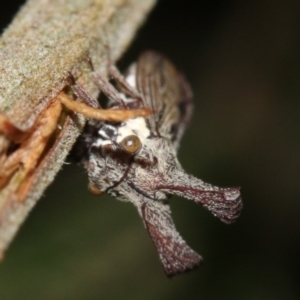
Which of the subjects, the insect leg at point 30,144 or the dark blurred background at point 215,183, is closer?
the insect leg at point 30,144

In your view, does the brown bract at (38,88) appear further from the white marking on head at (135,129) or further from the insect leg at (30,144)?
the white marking on head at (135,129)

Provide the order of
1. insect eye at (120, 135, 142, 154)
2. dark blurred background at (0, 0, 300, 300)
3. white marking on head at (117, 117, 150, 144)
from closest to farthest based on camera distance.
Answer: insect eye at (120, 135, 142, 154) < white marking on head at (117, 117, 150, 144) < dark blurred background at (0, 0, 300, 300)

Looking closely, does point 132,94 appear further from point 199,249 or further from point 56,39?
point 199,249

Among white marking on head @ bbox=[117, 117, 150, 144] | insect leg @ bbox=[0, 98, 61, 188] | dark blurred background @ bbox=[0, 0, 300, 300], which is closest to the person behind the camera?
insect leg @ bbox=[0, 98, 61, 188]

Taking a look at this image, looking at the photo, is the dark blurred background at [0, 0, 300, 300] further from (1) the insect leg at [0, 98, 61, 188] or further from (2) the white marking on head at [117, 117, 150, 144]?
(1) the insect leg at [0, 98, 61, 188]

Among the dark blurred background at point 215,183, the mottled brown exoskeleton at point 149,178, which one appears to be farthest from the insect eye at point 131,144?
the dark blurred background at point 215,183

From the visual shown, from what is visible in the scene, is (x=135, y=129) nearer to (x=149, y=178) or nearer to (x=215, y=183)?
(x=149, y=178)

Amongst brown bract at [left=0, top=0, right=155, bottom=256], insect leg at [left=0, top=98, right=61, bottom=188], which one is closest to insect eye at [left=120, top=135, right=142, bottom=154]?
brown bract at [left=0, top=0, right=155, bottom=256]
